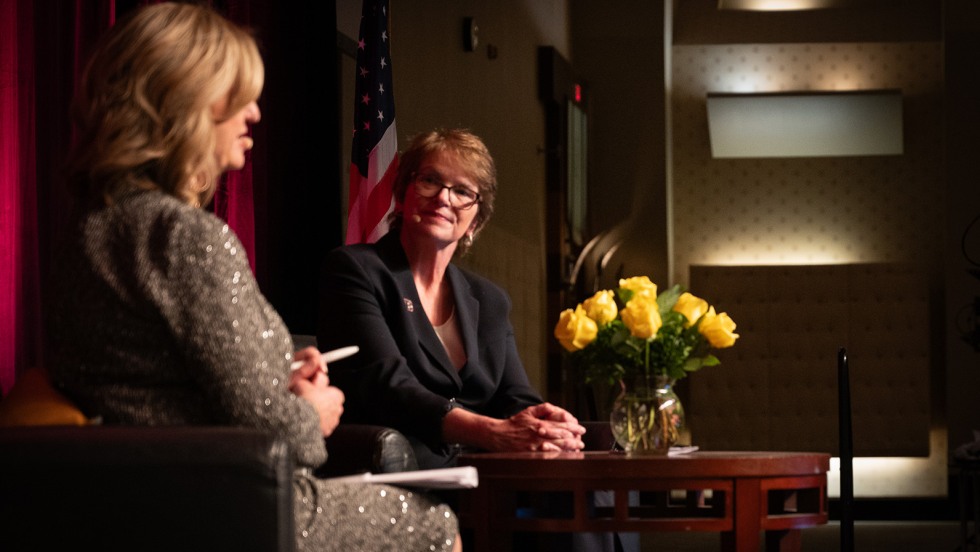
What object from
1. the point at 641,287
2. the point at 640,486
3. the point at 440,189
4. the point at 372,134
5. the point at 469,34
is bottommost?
the point at 640,486

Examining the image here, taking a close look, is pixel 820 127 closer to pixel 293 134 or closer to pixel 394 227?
pixel 293 134

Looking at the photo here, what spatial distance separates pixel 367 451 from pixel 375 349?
0.47 meters

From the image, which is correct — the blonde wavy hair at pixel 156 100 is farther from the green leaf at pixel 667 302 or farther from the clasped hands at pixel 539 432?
the clasped hands at pixel 539 432

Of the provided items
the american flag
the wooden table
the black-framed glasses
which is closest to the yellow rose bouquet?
the wooden table

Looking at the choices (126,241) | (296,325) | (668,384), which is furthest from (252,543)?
(296,325)

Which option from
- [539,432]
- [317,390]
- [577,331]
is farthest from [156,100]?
[539,432]

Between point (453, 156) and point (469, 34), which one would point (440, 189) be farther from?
point (469, 34)

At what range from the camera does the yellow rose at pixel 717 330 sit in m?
2.40

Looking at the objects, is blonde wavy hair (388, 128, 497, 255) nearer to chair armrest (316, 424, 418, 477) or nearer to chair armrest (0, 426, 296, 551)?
chair armrest (316, 424, 418, 477)

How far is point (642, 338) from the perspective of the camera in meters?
2.40

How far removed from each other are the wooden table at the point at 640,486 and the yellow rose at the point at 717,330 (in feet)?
0.70

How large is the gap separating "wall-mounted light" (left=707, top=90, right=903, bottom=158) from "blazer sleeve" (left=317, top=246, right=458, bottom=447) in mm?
5536

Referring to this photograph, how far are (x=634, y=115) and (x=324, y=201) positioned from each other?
3974mm

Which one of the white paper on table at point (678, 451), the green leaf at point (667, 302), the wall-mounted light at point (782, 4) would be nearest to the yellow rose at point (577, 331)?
the green leaf at point (667, 302)
